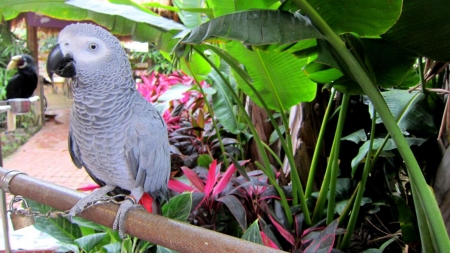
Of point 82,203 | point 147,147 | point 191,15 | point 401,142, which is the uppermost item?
point 191,15

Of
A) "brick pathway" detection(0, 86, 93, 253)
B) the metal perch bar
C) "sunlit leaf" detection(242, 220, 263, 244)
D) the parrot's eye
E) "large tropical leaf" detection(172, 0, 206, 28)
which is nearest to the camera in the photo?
the metal perch bar

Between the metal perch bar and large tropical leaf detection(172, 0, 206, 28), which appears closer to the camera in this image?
the metal perch bar

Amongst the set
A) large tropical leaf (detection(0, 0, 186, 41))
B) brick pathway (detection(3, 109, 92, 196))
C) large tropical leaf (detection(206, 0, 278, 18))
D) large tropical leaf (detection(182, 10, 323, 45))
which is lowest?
brick pathway (detection(3, 109, 92, 196))

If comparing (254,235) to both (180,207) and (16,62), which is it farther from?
(16,62)

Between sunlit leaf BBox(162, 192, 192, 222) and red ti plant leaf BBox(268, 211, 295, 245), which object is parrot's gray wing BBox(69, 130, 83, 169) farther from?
red ti plant leaf BBox(268, 211, 295, 245)

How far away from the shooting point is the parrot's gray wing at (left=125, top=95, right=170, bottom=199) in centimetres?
65

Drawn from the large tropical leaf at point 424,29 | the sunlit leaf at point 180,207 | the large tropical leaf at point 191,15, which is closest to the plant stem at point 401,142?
→ the large tropical leaf at point 424,29

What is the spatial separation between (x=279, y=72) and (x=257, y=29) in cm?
40

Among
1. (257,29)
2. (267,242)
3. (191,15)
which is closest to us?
(257,29)

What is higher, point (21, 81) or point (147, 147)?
point (147, 147)

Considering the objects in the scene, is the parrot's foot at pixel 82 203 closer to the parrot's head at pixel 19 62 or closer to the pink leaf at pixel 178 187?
the pink leaf at pixel 178 187

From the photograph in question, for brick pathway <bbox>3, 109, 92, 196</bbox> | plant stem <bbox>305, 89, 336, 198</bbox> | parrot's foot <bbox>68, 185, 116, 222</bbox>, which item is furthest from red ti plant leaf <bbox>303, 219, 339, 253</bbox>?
brick pathway <bbox>3, 109, 92, 196</bbox>

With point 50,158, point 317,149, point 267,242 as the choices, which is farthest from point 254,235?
point 50,158

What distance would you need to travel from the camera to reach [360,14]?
52 centimetres
